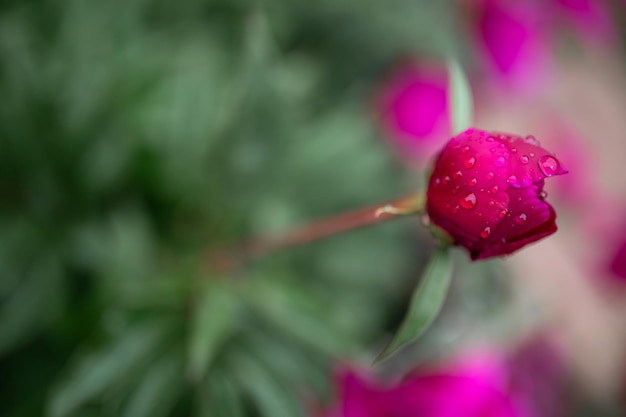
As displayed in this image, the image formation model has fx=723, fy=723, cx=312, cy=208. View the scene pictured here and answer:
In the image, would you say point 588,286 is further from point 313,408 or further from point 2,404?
point 2,404

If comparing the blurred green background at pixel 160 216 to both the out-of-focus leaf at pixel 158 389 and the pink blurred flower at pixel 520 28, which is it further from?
the pink blurred flower at pixel 520 28

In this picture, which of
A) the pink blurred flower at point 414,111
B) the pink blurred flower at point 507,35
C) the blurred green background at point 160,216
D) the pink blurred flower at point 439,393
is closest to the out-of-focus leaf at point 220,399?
the blurred green background at point 160,216

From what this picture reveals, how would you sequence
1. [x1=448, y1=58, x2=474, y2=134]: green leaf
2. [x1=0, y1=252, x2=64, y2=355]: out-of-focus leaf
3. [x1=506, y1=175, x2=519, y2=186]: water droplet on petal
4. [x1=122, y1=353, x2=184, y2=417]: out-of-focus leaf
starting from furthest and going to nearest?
[x1=0, y1=252, x2=64, y2=355]: out-of-focus leaf → [x1=122, y1=353, x2=184, y2=417]: out-of-focus leaf → [x1=448, y1=58, x2=474, y2=134]: green leaf → [x1=506, y1=175, x2=519, y2=186]: water droplet on petal

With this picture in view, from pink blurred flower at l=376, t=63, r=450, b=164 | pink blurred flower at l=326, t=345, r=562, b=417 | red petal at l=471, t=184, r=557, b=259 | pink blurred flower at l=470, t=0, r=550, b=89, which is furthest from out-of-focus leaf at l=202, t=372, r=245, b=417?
pink blurred flower at l=470, t=0, r=550, b=89

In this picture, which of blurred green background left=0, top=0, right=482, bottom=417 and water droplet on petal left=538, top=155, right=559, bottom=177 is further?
blurred green background left=0, top=0, right=482, bottom=417

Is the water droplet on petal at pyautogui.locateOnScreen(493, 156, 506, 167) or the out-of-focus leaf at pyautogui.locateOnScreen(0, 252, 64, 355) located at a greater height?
the water droplet on petal at pyautogui.locateOnScreen(493, 156, 506, 167)

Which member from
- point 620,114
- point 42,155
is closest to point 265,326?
point 42,155

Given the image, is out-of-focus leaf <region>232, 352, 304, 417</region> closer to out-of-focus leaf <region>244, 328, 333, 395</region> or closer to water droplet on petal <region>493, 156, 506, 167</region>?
out-of-focus leaf <region>244, 328, 333, 395</region>

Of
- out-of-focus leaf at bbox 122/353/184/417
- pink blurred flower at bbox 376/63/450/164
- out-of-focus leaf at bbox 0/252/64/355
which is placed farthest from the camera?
pink blurred flower at bbox 376/63/450/164

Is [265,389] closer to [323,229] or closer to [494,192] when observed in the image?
[323,229]
